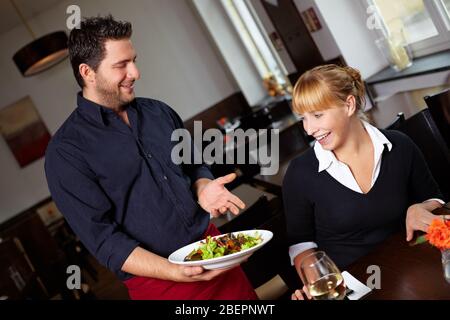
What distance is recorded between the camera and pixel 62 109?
7.25m

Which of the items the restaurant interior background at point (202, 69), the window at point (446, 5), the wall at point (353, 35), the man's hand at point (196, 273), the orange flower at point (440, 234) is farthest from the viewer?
the wall at point (353, 35)

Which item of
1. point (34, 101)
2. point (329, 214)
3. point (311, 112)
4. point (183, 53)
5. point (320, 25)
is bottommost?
point (329, 214)

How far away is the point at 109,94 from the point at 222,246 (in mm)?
680

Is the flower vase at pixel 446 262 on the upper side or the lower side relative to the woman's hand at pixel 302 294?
lower

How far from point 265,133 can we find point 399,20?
4.62 feet

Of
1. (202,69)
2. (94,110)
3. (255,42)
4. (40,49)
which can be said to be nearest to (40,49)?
(40,49)

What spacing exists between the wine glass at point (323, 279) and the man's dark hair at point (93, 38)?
0.99m

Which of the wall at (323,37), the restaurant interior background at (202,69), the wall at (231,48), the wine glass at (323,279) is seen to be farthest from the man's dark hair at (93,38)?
the wall at (231,48)

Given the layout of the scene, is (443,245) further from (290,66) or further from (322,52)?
(290,66)

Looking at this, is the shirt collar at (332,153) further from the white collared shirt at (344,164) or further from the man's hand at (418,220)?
the man's hand at (418,220)

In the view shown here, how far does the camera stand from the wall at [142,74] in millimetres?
7012

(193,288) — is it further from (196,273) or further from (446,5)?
(446,5)
